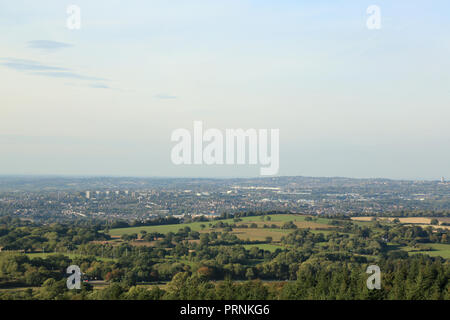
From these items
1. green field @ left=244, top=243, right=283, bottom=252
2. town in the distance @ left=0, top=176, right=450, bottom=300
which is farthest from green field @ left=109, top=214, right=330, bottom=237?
green field @ left=244, top=243, right=283, bottom=252

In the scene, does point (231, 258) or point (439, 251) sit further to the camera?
point (439, 251)

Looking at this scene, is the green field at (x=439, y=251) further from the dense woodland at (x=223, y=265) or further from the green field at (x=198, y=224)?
the green field at (x=198, y=224)

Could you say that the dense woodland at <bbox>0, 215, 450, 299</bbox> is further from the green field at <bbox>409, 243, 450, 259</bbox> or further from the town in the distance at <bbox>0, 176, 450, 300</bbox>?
the green field at <bbox>409, 243, 450, 259</bbox>

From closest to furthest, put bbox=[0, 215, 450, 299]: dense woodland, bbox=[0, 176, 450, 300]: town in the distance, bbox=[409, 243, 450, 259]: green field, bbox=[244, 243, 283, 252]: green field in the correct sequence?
bbox=[0, 215, 450, 299]: dense woodland → bbox=[0, 176, 450, 300]: town in the distance → bbox=[409, 243, 450, 259]: green field → bbox=[244, 243, 283, 252]: green field

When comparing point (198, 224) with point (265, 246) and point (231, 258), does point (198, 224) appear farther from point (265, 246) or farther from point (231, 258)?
point (231, 258)

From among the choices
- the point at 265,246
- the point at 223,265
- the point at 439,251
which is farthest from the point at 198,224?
the point at 439,251

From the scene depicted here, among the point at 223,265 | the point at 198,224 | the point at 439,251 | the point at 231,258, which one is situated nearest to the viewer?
the point at 223,265

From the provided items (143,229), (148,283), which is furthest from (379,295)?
(143,229)

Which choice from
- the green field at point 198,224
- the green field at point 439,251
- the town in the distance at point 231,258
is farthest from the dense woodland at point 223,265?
the green field at point 198,224

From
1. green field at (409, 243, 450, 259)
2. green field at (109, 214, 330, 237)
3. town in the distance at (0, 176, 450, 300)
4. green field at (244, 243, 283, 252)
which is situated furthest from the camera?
green field at (109, 214, 330, 237)

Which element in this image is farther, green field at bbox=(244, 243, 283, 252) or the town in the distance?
green field at bbox=(244, 243, 283, 252)

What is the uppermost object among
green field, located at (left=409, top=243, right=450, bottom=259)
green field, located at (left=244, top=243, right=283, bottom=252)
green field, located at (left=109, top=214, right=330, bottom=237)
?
green field, located at (left=109, top=214, right=330, bottom=237)
